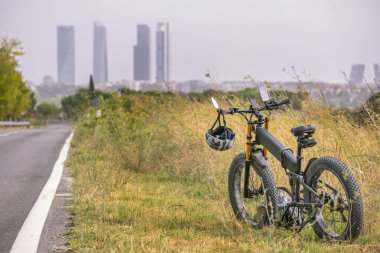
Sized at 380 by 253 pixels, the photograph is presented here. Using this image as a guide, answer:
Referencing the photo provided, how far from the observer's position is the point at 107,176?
Answer: 30.5 feet

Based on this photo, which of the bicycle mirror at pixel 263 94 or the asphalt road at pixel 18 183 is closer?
the bicycle mirror at pixel 263 94

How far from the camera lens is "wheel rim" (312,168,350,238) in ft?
16.0

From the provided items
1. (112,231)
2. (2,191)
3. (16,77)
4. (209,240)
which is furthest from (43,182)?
(16,77)

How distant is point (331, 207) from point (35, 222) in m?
3.10

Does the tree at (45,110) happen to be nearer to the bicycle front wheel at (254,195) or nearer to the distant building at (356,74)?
the distant building at (356,74)

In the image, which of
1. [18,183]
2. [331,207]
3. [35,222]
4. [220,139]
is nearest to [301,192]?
[331,207]

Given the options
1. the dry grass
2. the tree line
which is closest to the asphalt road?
the dry grass

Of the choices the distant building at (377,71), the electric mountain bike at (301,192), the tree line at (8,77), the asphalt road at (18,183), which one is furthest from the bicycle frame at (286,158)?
the tree line at (8,77)

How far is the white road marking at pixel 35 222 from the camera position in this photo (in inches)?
208

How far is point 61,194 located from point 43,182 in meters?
1.55

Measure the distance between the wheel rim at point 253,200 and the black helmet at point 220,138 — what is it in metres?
0.43

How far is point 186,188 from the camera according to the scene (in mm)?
8750

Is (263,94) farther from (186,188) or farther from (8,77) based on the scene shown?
(8,77)

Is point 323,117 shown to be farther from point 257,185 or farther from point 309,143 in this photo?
point 309,143
